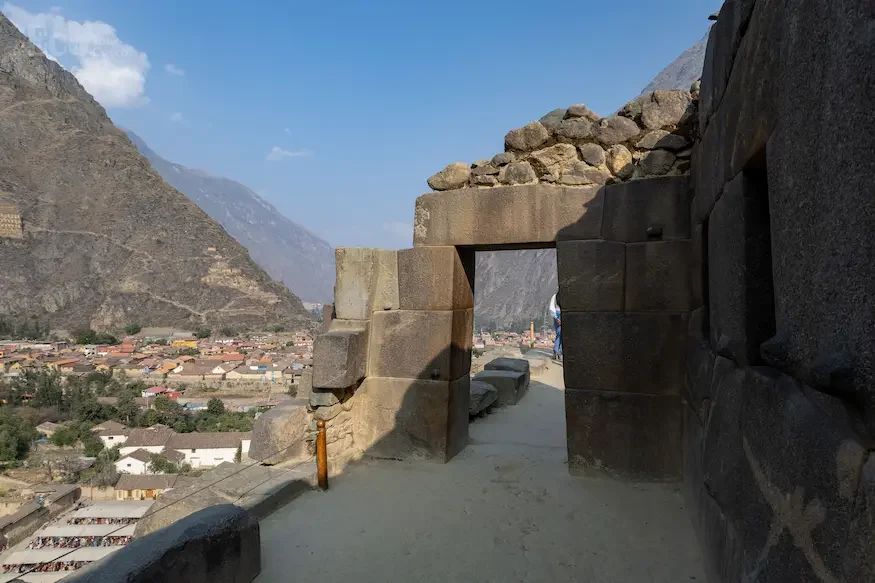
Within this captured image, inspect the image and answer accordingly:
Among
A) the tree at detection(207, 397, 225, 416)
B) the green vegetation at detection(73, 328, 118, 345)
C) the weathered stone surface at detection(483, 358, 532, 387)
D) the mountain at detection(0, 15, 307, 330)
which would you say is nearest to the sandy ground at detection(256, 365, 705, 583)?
the weathered stone surface at detection(483, 358, 532, 387)

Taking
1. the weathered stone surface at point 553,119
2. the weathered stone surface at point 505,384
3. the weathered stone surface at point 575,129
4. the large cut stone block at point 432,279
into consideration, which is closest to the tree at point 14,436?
the weathered stone surface at point 505,384

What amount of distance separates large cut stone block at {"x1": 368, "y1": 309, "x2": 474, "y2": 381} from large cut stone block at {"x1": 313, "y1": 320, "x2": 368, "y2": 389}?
353mm

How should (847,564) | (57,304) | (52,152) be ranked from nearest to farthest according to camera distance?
(847,564) < (57,304) < (52,152)

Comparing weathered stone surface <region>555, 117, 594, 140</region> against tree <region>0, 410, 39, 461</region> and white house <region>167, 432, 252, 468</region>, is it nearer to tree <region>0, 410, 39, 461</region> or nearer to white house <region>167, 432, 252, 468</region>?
white house <region>167, 432, 252, 468</region>

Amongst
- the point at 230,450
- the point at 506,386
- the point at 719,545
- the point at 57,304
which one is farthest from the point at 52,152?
the point at 719,545

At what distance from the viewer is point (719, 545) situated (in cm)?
242

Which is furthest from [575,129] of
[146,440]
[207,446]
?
[146,440]

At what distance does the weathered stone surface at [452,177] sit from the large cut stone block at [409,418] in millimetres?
1884

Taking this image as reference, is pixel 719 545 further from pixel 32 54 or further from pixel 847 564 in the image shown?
pixel 32 54

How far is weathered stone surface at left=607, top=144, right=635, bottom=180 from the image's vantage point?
4457 millimetres

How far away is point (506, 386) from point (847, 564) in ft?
23.4

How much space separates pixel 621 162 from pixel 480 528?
10.4 ft

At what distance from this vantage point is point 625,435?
168 inches

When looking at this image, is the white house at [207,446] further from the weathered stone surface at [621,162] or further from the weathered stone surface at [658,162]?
the weathered stone surface at [658,162]
